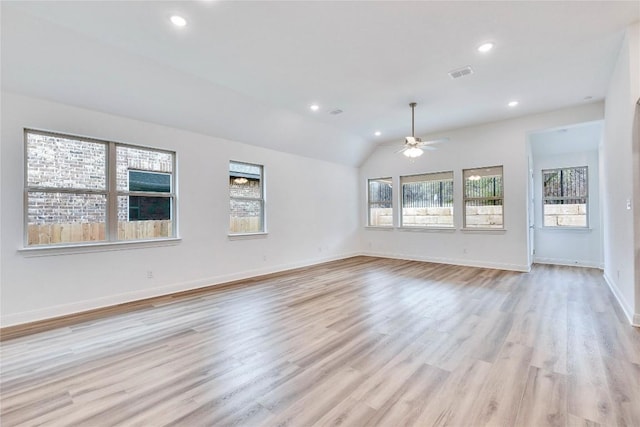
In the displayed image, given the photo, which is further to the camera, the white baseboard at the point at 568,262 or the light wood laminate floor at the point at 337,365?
the white baseboard at the point at 568,262

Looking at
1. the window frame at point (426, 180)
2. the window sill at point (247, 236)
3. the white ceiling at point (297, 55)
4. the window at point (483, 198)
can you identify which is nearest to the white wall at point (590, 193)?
the window at point (483, 198)

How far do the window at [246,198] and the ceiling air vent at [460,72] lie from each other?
13.0 feet

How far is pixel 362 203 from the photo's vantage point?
898 cm

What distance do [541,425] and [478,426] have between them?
37cm

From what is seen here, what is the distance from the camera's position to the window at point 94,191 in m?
3.75

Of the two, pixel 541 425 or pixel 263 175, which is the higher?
pixel 263 175

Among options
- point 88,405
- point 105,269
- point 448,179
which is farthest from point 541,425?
point 448,179

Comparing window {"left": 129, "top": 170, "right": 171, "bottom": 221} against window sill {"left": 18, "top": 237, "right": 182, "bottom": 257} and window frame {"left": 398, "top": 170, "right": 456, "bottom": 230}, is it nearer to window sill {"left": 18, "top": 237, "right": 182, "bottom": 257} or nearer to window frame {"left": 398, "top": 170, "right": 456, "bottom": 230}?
window sill {"left": 18, "top": 237, "right": 182, "bottom": 257}

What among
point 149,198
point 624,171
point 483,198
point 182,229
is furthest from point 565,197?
point 149,198

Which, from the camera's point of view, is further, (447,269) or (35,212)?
(447,269)

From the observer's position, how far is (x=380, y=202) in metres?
8.76

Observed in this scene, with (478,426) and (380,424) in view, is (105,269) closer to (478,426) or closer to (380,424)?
(380,424)

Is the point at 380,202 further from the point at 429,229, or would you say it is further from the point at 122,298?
the point at 122,298

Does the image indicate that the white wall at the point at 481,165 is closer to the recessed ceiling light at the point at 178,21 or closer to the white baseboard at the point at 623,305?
the white baseboard at the point at 623,305
